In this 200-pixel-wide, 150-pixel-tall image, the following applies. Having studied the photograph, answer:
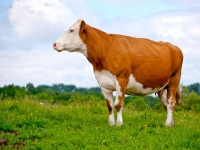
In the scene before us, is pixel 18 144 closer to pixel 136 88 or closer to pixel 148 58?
pixel 136 88

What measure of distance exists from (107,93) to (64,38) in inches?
85.2

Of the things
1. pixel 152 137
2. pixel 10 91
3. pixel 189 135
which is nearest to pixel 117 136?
pixel 152 137

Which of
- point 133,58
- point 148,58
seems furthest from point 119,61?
point 148,58

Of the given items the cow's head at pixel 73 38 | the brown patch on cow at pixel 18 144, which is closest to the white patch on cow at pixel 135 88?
the cow's head at pixel 73 38

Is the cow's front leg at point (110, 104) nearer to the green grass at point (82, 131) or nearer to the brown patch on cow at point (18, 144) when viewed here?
the green grass at point (82, 131)

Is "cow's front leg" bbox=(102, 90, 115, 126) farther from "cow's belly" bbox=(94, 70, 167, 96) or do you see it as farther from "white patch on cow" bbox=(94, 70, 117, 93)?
"white patch on cow" bbox=(94, 70, 117, 93)

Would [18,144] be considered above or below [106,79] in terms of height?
below

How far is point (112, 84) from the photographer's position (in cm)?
1393

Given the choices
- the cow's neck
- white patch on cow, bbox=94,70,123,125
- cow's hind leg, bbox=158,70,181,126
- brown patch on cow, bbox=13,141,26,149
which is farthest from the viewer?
cow's hind leg, bbox=158,70,181,126

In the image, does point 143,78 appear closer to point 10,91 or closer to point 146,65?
point 146,65

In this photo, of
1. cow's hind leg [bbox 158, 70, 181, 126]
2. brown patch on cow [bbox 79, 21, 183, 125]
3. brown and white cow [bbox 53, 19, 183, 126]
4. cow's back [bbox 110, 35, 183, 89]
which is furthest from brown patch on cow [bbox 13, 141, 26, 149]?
cow's hind leg [bbox 158, 70, 181, 126]

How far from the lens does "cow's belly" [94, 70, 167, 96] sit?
13.9 m

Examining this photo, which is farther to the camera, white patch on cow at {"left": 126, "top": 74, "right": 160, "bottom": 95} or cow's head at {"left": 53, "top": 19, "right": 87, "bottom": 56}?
white patch on cow at {"left": 126, "top": 74, "right": 160, "bottom": 95}

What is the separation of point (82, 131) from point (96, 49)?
8.64ft
